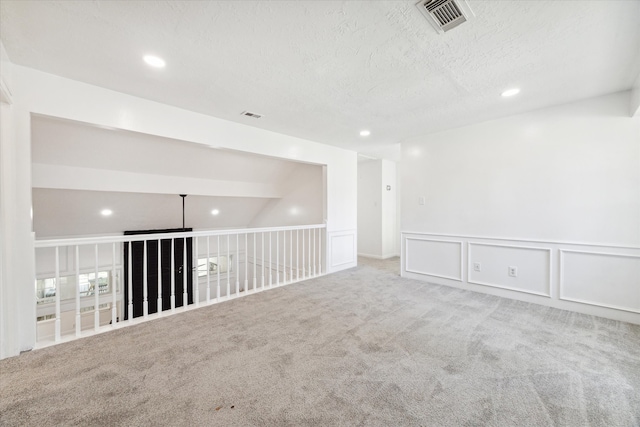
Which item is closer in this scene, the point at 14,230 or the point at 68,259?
the point at 14,230

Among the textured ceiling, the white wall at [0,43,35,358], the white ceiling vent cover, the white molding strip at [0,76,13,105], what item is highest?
the textured ceiling

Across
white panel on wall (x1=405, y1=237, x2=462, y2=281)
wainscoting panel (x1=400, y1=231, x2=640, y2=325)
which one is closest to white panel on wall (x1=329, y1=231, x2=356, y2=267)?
white panel on wall (x1=405, y1=237, x2=462, y2=281)

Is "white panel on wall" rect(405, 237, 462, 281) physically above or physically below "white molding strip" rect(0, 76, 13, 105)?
below

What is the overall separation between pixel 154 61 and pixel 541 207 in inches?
168

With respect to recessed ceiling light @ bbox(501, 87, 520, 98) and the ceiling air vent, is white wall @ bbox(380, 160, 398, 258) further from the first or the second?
the ceiling air vent

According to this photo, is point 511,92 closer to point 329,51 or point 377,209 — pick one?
point 329,51

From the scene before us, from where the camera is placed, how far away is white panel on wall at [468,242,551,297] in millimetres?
3115

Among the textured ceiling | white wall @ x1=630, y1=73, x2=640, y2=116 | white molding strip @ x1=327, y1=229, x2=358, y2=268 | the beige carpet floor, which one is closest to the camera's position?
the beige carpet floor

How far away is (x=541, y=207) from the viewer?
312 centimetres

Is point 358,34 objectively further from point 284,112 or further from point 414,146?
point 414,146

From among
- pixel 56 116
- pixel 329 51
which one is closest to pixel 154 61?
pixel 56 116

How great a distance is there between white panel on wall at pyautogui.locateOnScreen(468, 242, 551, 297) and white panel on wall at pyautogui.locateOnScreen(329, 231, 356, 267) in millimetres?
2070

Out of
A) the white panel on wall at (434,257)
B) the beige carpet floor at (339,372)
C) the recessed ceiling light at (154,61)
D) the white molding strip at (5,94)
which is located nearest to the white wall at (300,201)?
the white panel on wall at (434,257)

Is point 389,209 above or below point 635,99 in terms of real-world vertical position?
below
